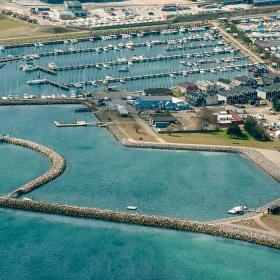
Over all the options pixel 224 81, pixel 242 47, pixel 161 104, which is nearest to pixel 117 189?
pixel 161 104

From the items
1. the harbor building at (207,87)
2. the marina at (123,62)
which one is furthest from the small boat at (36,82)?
the harbor building at (207,87)

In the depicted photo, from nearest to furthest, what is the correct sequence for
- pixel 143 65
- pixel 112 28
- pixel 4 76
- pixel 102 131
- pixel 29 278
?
1. pixel 29 278
2. pixel 102 131
3. pixel 4 76
4. pixel 143 65
5. pixel 112 28

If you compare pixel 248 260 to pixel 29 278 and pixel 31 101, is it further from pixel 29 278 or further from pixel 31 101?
pixel 31 101

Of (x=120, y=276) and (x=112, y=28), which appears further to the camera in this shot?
(x=112, y=28)

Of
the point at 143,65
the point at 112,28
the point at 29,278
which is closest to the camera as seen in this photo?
the point at 29,278

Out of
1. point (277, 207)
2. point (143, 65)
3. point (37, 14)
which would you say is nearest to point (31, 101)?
point (143, 65)

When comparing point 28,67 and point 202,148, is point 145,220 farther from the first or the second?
point 28,67
